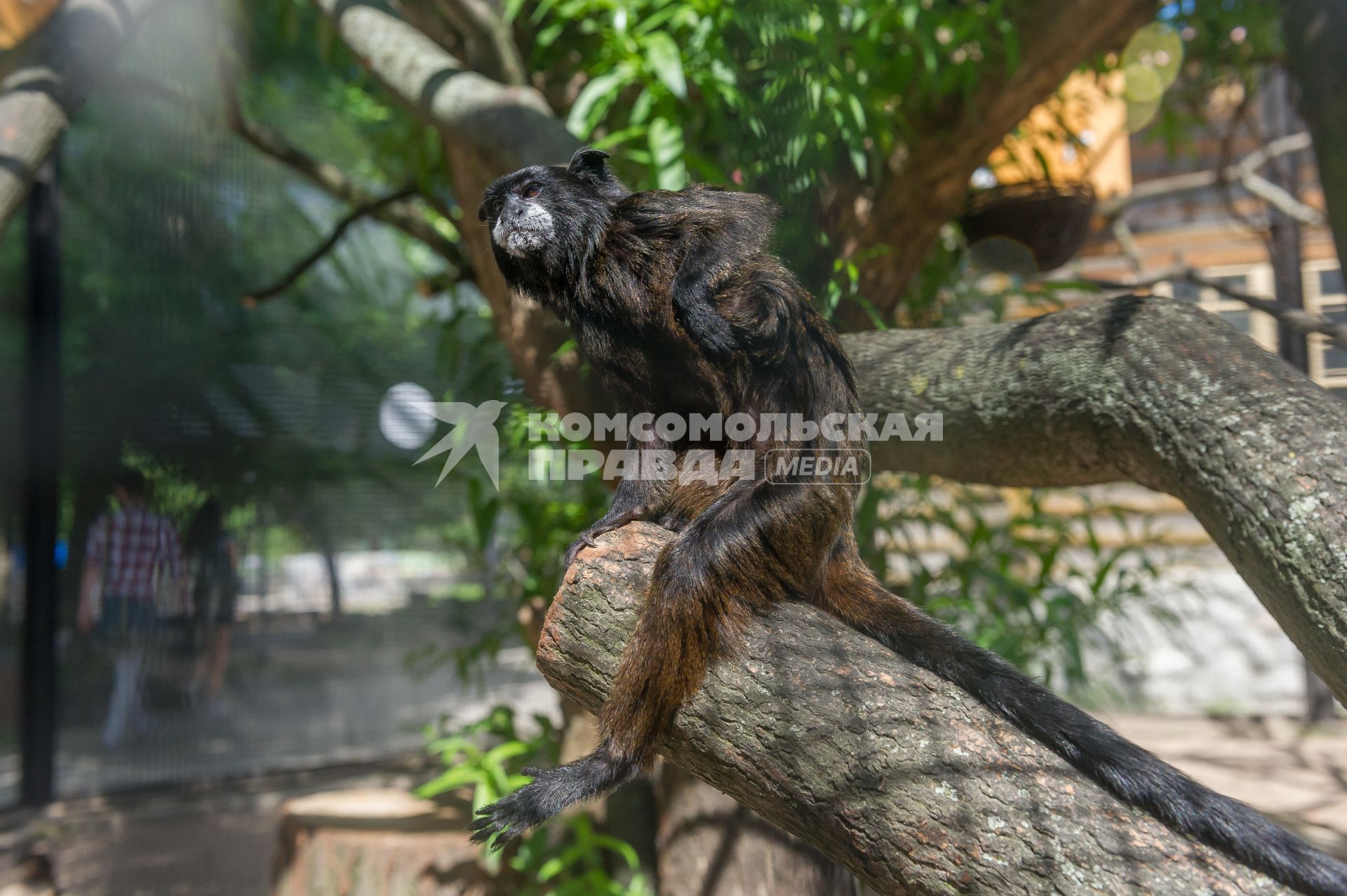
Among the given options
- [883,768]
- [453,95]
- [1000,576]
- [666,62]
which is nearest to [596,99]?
[666,62]

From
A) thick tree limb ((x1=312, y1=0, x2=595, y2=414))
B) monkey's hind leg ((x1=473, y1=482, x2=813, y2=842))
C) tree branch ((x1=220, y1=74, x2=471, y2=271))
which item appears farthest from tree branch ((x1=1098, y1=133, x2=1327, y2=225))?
monkey's hind leg ((x1=473, y1=482, x2=813, y2=842))

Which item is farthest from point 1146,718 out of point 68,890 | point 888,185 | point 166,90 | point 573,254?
point 166,90

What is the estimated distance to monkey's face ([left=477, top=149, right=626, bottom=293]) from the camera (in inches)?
77.5

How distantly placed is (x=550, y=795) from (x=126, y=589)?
4069 mm

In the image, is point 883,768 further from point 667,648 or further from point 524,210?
point 524,210

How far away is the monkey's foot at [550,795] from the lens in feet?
5.22

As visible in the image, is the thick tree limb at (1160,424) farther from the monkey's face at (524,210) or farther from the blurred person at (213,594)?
the blurred person at (213,594)

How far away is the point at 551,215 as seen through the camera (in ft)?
6.49

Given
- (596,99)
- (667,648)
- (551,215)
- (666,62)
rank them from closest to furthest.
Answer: (667,648) < (551,215) < (666,62) < (596,99)

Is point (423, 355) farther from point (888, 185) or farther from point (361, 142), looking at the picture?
point (888, 185)

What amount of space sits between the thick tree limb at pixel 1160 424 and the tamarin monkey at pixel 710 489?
57cm

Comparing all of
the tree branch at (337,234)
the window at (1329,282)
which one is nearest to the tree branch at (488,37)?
the tree branch at (337,234)

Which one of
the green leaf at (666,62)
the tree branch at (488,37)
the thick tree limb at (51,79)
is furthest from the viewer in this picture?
the tree branch at (488,37)

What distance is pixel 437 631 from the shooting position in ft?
18.8
